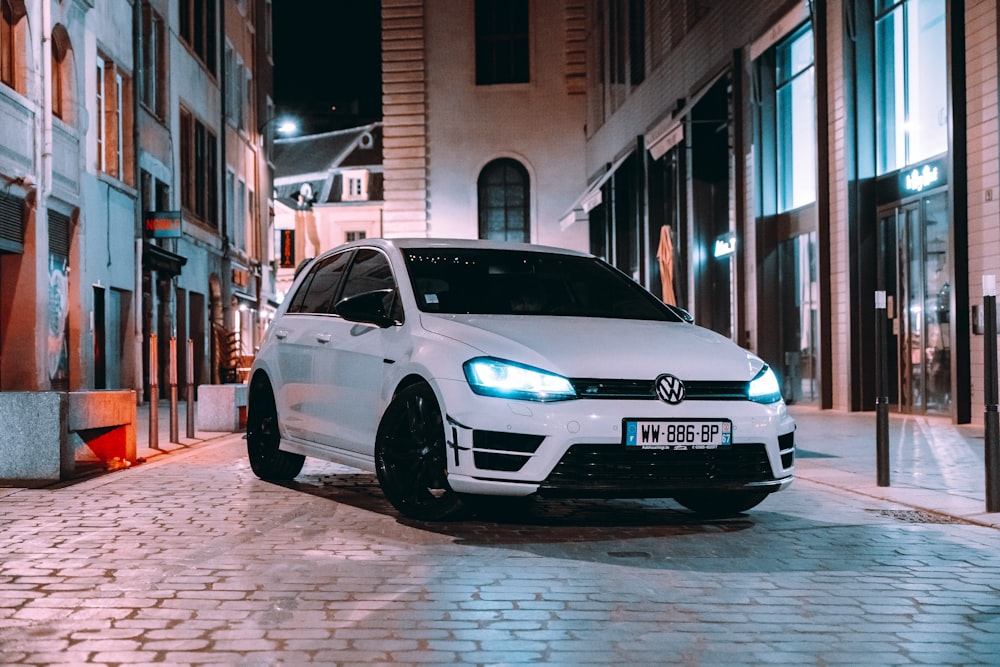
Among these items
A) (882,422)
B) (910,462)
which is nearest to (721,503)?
(882,422)

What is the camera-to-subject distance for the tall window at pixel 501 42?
146ft

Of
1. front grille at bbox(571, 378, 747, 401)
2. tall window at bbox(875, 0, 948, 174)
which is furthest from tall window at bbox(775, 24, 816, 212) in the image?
front grille at bbox(571, 378, 747, 401)

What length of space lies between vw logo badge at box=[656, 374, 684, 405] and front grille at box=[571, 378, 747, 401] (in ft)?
0.09

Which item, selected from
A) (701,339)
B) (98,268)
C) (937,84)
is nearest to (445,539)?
(701,339)

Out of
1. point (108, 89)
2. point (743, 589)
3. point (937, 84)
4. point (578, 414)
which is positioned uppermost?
point (108, 89)

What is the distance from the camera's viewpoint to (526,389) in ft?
21.0

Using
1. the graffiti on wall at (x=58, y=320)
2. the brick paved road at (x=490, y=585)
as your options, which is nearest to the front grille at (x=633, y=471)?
the brick paved road at (x=490, y=585)

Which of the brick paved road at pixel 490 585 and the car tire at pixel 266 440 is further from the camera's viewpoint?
the car tire at pixel 266 440

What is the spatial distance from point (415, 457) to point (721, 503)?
1768 mm

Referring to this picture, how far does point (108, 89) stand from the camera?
2459 centimetres

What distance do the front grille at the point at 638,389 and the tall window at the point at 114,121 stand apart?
62.9 feet

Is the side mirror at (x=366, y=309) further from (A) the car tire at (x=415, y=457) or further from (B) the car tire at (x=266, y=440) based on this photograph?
(B) the car tire at (x=266, y=440)

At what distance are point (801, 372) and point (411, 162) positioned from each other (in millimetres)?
23942

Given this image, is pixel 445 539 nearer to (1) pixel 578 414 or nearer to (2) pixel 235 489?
(1) pixel 578 414
